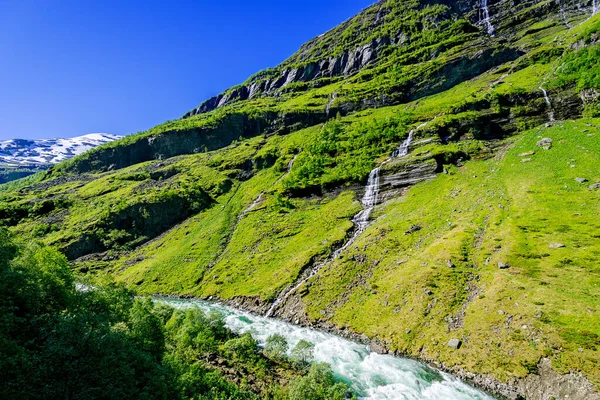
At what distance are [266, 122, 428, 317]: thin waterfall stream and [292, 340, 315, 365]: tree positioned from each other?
2542cm

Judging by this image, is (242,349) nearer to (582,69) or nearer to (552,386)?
(552,386)

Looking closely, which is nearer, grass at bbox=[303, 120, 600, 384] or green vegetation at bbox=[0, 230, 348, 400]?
green vegetation at bbox=[0, 230, 348, 400]

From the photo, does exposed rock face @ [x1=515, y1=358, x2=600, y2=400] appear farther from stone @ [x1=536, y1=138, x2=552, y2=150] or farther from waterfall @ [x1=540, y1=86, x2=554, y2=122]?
waterfall @ [x1=540, y1=86, x2=554, y2=122]

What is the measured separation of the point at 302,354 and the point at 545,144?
98.2 meters

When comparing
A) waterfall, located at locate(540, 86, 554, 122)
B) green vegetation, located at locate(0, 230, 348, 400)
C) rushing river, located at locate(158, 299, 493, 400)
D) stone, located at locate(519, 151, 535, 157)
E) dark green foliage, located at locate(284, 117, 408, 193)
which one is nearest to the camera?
green vegetation, located at locate(0, 230, 348, 400)

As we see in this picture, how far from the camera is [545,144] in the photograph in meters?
93.6

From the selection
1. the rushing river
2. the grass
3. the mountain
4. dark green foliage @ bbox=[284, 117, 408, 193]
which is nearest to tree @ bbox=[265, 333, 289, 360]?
the rushing river

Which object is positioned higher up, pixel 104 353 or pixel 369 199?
pixel 104 353

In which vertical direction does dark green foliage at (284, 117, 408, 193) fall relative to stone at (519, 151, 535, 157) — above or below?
above

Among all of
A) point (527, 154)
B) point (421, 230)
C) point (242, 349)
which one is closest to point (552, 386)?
point (242, 349)

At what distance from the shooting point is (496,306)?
46.3 metres

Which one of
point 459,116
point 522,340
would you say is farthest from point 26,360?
point 459,116

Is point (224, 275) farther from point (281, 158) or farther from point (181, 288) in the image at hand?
point (281, 158)

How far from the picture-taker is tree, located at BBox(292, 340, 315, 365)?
43.5 meters
